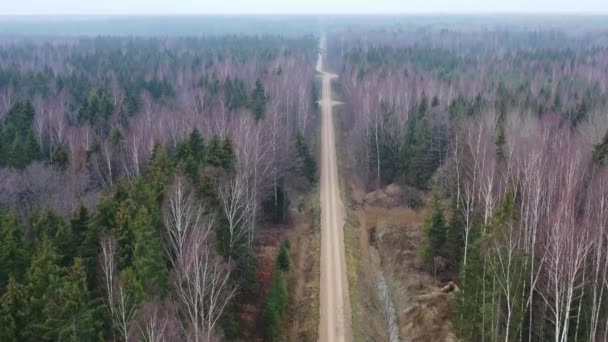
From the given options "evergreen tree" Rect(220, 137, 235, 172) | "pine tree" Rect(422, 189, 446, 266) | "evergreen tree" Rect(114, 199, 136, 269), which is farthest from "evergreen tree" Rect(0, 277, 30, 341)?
"pine tree" Rect(422, 189, 446, 266)

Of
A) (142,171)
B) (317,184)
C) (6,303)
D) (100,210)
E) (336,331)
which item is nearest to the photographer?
(6,303)

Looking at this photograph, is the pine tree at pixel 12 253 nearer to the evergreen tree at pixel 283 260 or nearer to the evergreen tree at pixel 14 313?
the evergreen tree at pixel 14 313

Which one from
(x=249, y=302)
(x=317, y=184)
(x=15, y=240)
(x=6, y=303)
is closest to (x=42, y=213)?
(x=15, y=240)

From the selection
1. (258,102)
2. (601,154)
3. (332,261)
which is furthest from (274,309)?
(258,102)

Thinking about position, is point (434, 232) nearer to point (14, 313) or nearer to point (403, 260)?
point (403, 260)

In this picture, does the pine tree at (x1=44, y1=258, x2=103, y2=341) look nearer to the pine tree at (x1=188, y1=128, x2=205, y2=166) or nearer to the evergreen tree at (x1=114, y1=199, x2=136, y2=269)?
the evergreen tree at (x1=114, y1=199, x2=136, y2=269)

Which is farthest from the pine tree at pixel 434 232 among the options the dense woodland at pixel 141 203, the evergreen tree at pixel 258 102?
→ the evergreen tree at pixel 258 102

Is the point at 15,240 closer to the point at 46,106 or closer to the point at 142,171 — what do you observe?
the point at 142,171
